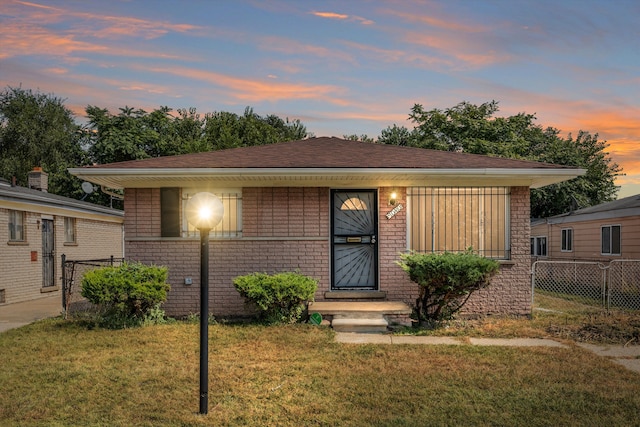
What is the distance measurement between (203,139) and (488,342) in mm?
29454

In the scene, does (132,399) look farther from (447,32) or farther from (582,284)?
(582,284)

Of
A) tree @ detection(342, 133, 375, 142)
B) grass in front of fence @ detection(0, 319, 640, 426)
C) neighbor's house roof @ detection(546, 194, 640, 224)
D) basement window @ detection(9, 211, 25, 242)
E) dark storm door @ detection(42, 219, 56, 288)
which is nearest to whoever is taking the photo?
grass in front of fence @ detection(0, 319, 640, 426)

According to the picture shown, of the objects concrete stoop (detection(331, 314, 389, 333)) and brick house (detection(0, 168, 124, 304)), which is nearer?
concrete stoop (detection(331, 314, 389, 333))

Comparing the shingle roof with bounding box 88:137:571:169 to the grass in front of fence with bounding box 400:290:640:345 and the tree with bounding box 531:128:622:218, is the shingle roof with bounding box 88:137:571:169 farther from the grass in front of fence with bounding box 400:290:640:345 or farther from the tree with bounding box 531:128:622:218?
the tree with bounding box 531:128:622:218

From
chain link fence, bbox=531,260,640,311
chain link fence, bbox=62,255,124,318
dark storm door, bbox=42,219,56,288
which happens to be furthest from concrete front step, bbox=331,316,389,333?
dark storm door, bbox=42,219,56,288

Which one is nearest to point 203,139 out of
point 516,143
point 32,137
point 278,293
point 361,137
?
point 32,137

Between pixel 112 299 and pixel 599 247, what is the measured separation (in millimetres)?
14746

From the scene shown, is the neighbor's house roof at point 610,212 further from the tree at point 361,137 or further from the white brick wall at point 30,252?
the tree at point 361,137

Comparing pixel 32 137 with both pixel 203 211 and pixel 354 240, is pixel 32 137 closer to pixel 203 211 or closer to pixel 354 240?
pixel 354 240

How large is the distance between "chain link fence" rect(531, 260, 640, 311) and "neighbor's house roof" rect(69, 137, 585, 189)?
3.11m

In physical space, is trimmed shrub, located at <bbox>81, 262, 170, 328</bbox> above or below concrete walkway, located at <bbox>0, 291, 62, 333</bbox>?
above

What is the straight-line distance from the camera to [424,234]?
9.90 m

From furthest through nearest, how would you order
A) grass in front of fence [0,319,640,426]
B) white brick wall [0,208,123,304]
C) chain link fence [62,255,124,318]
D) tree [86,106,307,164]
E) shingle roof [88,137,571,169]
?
tree [86,106,307,164]
white brick wall [0,208,123,304]
chain link fence [62,255,124,318]
shingle roof [88,137,571,169]
grass in front of fence [0,319,640,426]

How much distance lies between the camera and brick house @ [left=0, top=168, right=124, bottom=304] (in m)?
13.1
